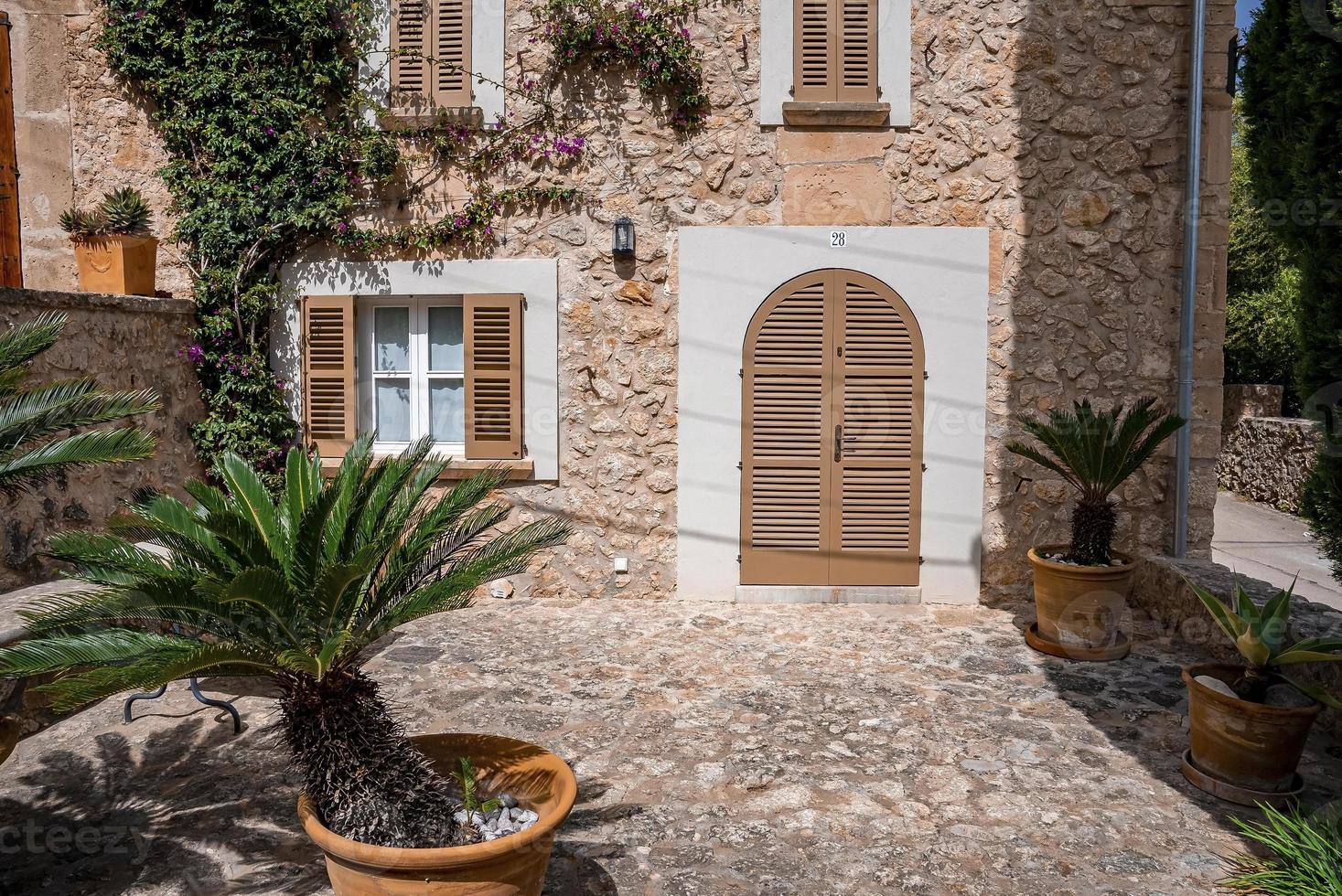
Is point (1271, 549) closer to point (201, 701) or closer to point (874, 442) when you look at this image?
point (874, 442)

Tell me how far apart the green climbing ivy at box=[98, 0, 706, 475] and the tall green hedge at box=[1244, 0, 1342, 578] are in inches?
138

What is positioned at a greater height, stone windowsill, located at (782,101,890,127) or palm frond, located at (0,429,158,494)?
stone windowsill, located at (782,101,890,127)

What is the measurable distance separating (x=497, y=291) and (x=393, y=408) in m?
1.19

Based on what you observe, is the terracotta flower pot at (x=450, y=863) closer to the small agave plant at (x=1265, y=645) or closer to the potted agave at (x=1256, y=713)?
the potted agave at (x=1256, y=713)

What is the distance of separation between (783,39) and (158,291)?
4755 millimetres

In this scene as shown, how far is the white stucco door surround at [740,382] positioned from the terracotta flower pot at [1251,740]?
2775mm

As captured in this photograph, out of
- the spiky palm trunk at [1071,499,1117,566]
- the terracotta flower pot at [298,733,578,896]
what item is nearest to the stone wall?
the terracotta flower pot at [298,733,578,896]

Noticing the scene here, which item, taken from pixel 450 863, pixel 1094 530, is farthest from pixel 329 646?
pixel 1094 530

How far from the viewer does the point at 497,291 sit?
6.45 meters

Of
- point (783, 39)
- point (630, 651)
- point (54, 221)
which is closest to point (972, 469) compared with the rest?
point (630, 651)

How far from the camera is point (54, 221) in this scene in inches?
256

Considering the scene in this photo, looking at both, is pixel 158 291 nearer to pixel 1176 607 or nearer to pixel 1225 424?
pixel 1176 607

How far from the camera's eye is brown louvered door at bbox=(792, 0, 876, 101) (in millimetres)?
6309

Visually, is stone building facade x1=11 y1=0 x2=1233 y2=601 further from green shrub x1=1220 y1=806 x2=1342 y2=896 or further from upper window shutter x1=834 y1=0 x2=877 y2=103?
green shrub x1=1220 y1=806 x2=1342 y2=896
